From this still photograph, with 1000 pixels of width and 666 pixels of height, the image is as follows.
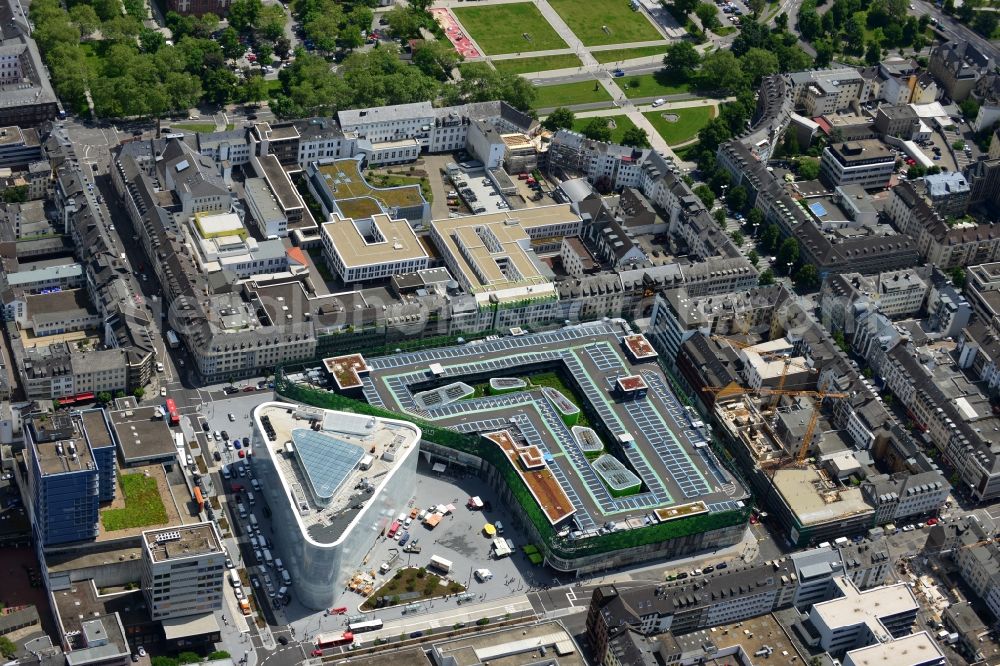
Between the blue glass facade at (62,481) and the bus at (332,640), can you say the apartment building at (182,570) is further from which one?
the bus at (332,640)

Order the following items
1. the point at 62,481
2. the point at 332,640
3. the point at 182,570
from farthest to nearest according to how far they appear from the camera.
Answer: the point at 332,640
the point at 62,481
the point at 182,570

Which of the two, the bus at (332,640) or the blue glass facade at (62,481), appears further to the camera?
the bus at (332,640)

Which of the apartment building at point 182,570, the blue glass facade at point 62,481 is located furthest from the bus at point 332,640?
the blue glass facade at point 62,481

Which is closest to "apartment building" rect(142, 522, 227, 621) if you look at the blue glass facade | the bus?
the blue glass facade

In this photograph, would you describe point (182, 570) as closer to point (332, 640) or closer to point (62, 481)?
point (62, 481)

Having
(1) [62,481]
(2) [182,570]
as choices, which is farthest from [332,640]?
(1) [62,481]

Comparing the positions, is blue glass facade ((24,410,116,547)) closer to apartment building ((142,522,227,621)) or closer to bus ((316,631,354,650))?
apartment building ((142,522,227,621))
